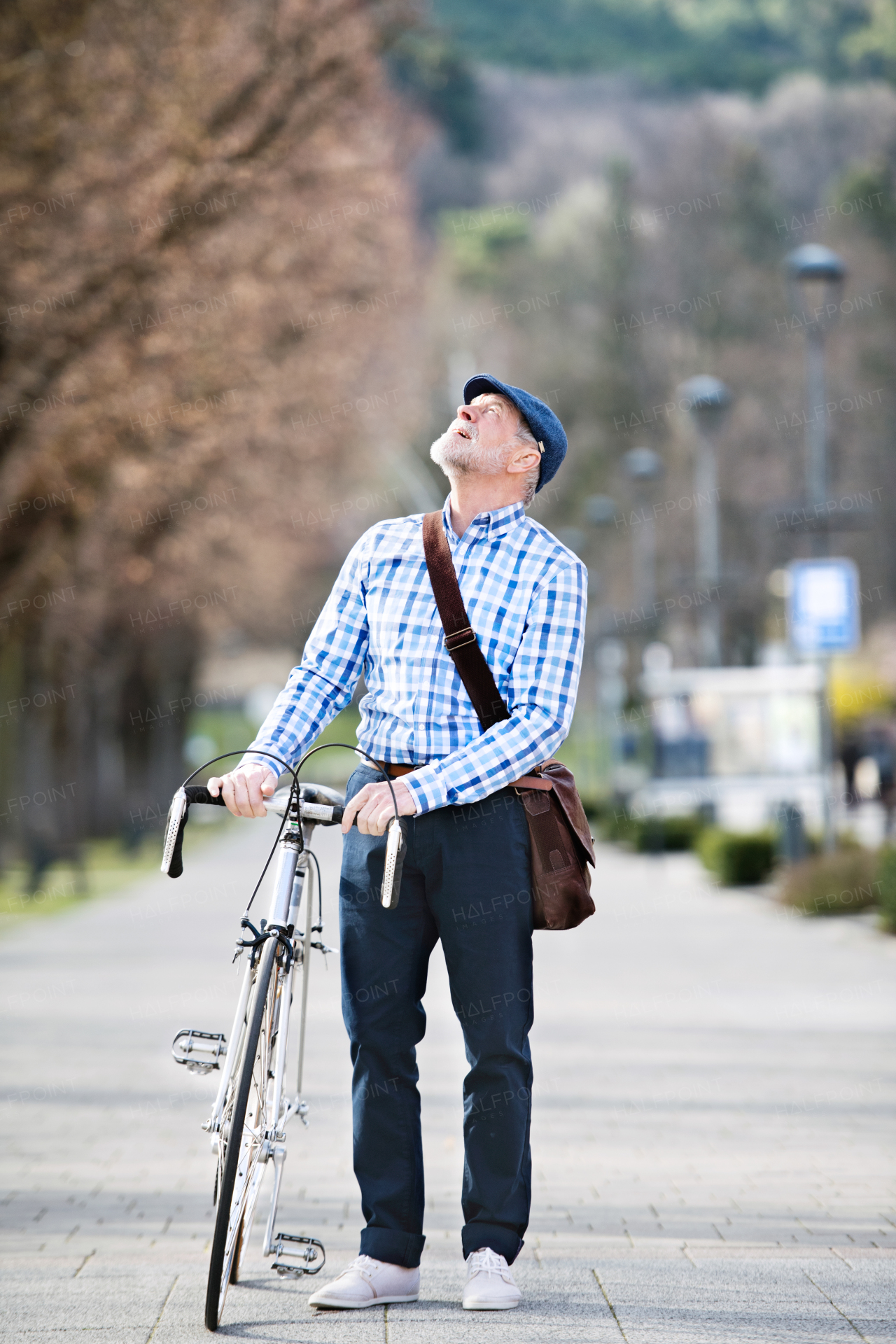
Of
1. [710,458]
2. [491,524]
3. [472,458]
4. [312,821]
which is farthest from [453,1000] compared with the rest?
[710,458]

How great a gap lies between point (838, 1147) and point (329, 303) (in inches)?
911

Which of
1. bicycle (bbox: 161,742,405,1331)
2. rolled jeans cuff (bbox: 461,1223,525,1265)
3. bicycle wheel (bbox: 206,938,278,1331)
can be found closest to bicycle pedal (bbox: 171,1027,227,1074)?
bicycle (bbox: 161,742,405,1331)

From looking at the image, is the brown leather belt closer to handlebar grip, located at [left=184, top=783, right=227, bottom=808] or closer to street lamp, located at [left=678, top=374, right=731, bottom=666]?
handlebar grip, located at [left=184, top=783, right=227, bottom=808]

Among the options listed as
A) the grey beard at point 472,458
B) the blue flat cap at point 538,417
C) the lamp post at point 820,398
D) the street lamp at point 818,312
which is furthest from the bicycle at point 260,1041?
the street lamp at point 818,312

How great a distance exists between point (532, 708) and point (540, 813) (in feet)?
0.80

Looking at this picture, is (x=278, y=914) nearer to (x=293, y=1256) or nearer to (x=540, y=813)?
(x=540, y=813)

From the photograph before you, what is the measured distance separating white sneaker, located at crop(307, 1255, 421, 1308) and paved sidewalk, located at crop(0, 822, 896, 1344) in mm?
55

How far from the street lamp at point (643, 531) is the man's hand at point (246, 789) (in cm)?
2766

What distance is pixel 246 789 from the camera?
431cm

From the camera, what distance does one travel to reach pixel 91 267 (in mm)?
19438

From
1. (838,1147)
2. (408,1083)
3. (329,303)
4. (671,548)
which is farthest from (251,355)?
(671,548)

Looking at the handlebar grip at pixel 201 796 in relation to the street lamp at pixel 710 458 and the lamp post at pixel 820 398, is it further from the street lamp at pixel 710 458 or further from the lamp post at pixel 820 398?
the street lamp at pixel 710 458

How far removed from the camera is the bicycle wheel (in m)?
4.21

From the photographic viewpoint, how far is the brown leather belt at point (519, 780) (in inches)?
178
